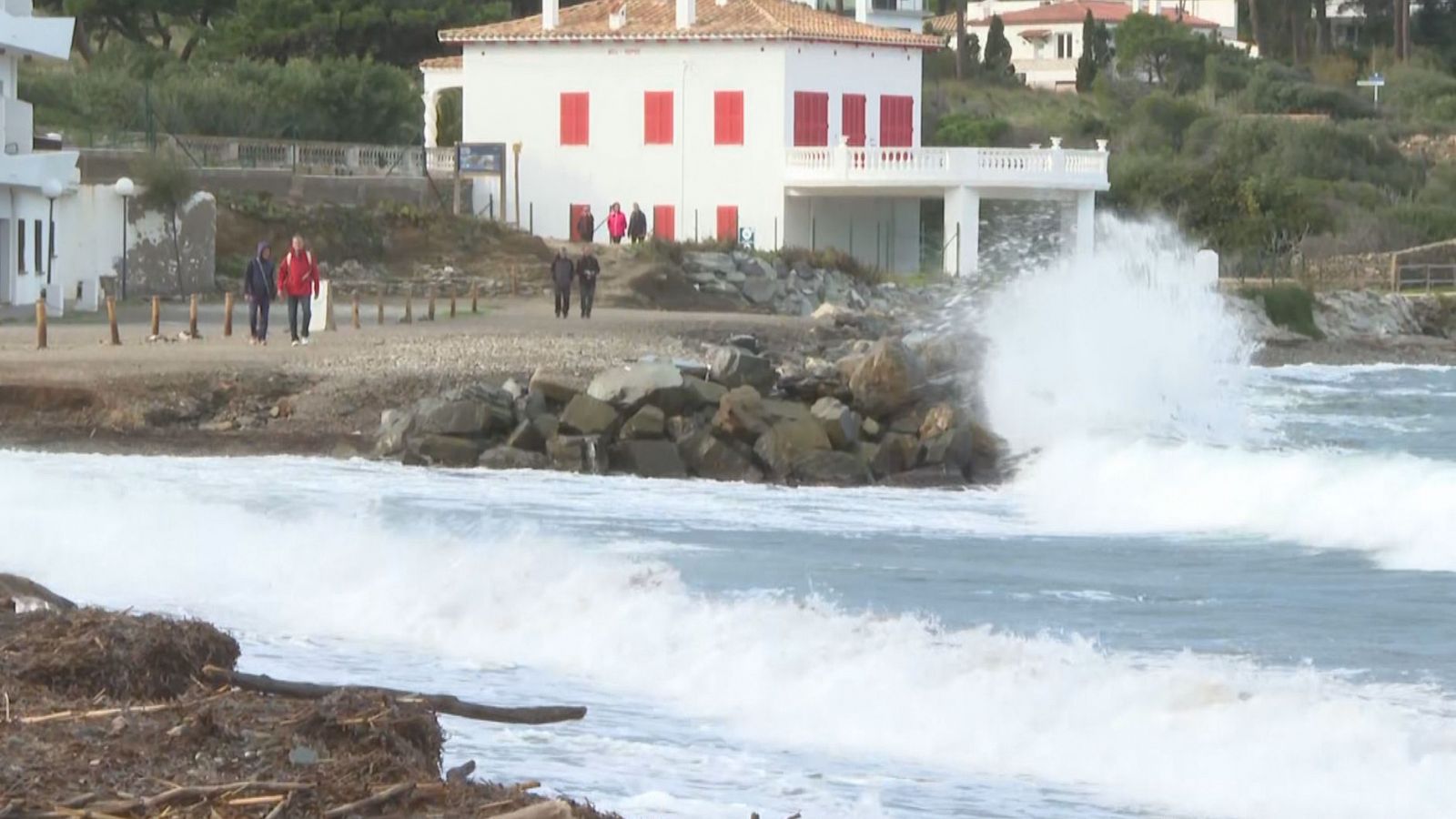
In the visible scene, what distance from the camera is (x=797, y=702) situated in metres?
14.2

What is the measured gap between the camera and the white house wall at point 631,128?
54531 millimetres

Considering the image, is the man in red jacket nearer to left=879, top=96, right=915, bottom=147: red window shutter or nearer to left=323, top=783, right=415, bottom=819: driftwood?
left=323, top=783, right=415, bottom=819: driftwood

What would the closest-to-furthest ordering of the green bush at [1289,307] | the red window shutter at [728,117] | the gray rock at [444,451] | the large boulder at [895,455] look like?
the gray rock at [444,451] → the large boulder at [895,455] → the red window shutter at [728,117] → the green bush at [1289,307]

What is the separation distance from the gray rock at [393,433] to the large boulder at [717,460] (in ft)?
10.2

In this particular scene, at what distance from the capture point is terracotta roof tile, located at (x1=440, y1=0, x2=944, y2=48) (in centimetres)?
5425

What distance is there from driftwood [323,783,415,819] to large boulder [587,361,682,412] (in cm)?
1979

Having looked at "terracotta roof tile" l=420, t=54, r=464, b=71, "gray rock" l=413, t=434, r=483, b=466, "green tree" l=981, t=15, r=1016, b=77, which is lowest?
"gray rock" l=413, t=434, r=483, b=466

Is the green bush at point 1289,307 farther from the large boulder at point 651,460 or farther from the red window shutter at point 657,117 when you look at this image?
the large boulder at point 651,460

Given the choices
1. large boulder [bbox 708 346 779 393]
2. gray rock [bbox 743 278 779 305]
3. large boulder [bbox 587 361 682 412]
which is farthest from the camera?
gray rock [bbox 743 278 779 305]

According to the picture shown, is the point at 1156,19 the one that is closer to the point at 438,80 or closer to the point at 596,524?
the point at 438,80

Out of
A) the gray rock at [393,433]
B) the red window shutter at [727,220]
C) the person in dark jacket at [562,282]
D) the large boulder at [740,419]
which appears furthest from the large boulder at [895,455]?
the red window shutter at [727,220]

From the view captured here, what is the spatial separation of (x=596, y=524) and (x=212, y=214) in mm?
24645

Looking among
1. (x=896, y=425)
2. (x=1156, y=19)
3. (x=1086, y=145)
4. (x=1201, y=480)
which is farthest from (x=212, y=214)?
(x=1156, y=19)

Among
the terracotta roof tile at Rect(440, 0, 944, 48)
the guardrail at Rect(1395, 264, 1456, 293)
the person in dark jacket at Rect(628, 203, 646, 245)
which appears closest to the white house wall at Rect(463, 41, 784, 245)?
the terracotta roof tile at Rect(440, 0, 944, 48)
